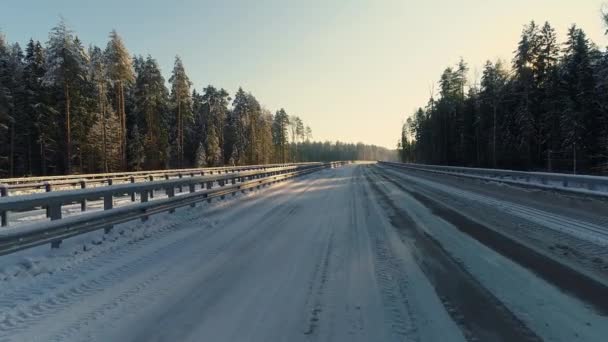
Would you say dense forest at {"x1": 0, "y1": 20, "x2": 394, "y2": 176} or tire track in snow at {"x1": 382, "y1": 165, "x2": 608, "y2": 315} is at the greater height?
dense forest at {"x1": 0, "y1": 20, "x2": 394, "y2": 176}

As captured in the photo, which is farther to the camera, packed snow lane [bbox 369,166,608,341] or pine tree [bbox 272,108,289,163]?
pine tree [bbox 272,108,289,163]

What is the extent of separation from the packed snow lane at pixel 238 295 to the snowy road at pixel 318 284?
0.02 metres

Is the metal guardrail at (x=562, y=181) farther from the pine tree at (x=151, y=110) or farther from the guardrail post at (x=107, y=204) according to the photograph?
the pine tree at (x=151, y=110)

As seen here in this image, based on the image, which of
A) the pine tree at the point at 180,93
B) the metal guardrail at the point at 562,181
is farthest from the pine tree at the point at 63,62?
the metal guardrail at the point at 562,181

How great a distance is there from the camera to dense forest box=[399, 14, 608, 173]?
3894cm

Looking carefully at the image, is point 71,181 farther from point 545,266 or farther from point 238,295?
point 545,266

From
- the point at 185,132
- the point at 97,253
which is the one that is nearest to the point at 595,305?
the point at 97,253

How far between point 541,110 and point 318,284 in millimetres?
53260

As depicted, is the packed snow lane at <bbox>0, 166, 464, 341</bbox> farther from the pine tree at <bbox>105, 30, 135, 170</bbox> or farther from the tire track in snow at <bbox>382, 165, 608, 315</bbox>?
the pine tree at <bbox>105, 30, 135, 170</bbox>

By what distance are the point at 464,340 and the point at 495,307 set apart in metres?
0.93

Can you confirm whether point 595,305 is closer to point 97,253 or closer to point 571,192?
point 97,253

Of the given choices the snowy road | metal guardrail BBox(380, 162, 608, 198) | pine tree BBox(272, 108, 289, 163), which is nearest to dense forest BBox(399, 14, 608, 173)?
metal guardrail BBox(380, 162, 608, 198)

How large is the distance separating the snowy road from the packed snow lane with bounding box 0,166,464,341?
0.07ft

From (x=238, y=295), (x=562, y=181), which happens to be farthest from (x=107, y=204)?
(x=562, y=181)
